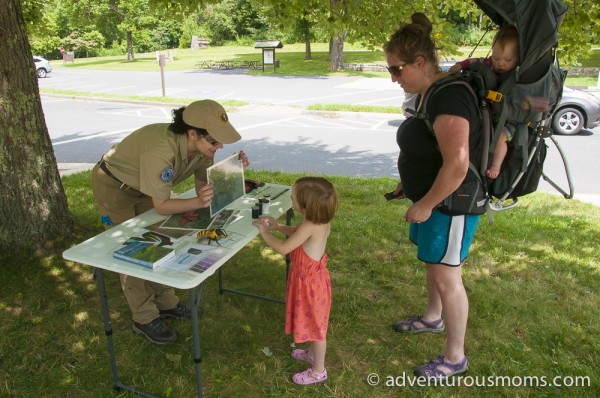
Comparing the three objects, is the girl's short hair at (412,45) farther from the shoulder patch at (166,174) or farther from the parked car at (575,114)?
the parked car at (575,114)

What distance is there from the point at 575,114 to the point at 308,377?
30.9ft

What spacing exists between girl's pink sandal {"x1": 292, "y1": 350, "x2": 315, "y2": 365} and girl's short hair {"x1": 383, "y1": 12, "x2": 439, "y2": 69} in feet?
5.97

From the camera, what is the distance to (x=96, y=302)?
3.55 m

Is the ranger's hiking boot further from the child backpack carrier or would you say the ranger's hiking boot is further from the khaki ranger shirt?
the child backpack carrier

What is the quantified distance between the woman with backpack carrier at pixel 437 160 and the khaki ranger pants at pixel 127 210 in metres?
1.71

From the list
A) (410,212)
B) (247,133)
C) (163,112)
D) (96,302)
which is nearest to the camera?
(410,212)

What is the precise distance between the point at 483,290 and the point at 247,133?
7.27 metres

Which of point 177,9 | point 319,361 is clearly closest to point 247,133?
point 177,9

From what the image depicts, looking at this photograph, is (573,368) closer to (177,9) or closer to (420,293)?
(420,293)

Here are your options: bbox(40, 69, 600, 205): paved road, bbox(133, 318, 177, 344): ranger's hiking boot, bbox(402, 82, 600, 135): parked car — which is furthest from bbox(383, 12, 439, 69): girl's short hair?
bbox(402, 82, 600, 135): parked car

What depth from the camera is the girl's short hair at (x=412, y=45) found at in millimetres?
2291

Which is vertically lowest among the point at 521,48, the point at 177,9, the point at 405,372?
the point at 405,372

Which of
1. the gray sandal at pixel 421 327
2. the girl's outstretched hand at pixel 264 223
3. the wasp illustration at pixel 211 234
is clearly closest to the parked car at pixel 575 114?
the gray sandal at pixel 421 327

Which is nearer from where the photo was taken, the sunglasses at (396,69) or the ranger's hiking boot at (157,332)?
the sunglasses at (396,69)
